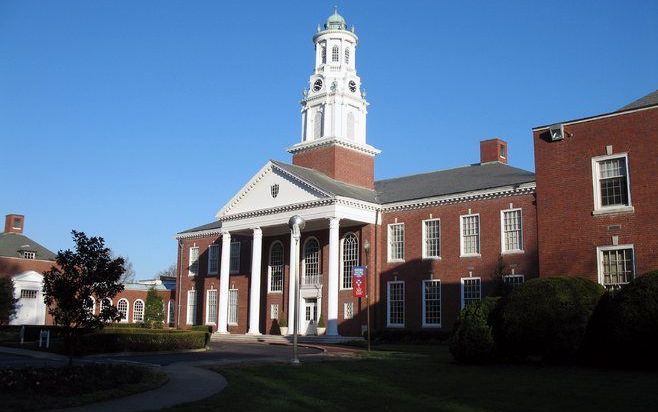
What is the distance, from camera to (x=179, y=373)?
1839 cm

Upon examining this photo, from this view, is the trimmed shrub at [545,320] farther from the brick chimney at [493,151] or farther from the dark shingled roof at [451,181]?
the brick chimney at [493,151]

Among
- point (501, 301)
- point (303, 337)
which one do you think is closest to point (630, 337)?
→ point (501, 301)

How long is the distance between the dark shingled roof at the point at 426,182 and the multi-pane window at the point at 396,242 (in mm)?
1706

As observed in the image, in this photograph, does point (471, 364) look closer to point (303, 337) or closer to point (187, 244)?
point (303, 337)

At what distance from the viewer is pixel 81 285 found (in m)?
19.3

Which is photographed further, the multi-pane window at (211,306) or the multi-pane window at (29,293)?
the multi-pane window at (29,293)

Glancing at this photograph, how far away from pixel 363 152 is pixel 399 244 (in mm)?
9901

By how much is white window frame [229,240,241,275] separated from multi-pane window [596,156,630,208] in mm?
29501

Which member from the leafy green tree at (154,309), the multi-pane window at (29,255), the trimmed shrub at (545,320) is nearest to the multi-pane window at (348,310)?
the leafy green tree at (154,309)

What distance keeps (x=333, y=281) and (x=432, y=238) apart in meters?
6.44

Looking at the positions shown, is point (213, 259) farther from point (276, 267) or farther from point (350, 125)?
point (350, 125)

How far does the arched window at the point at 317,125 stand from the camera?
50344mm

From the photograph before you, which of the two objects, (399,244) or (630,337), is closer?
(630,337)

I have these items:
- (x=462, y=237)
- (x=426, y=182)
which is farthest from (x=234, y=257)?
(x=462, y=237)
